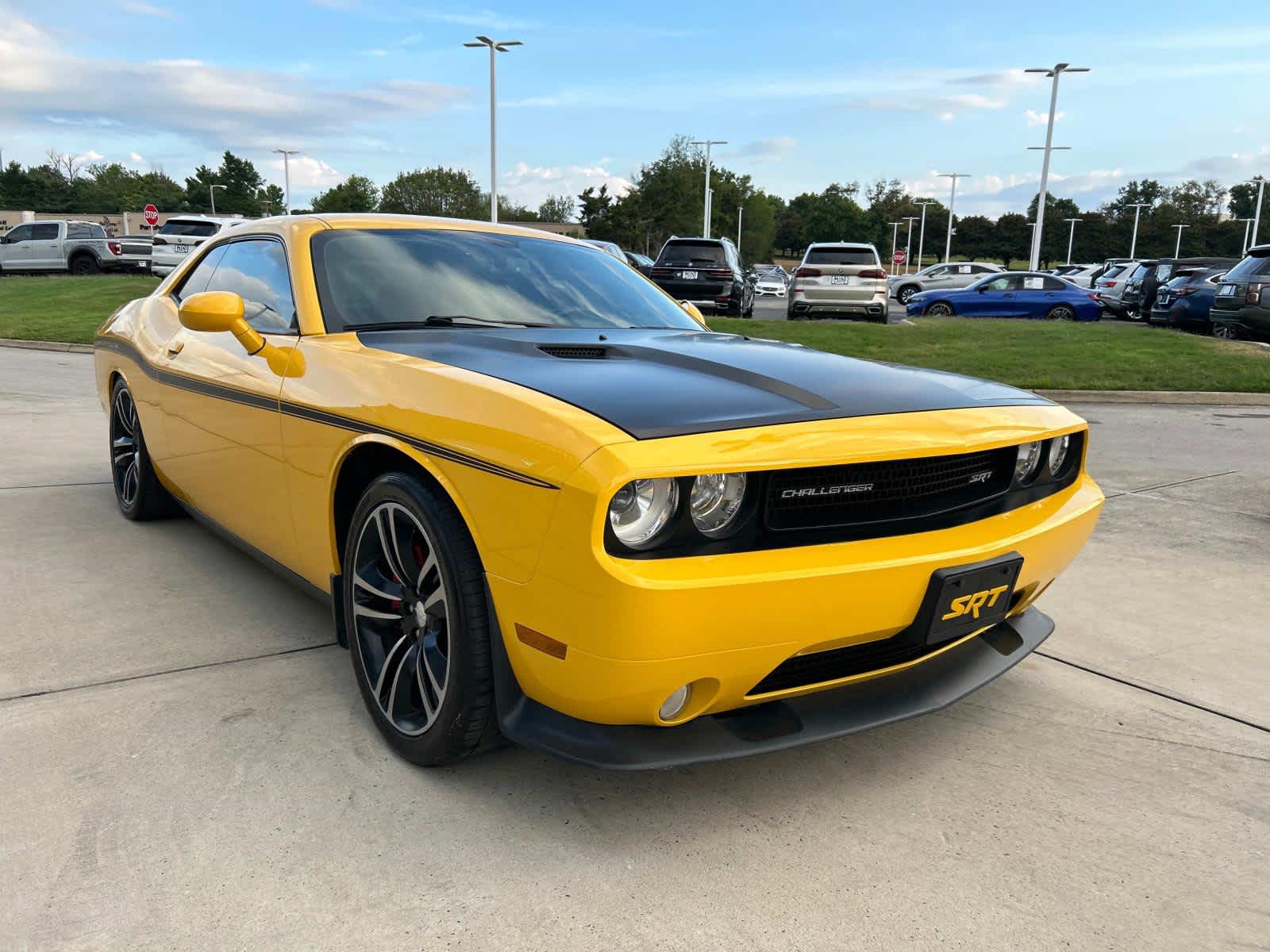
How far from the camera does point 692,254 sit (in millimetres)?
17422

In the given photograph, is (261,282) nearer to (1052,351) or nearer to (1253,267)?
(1052,351)

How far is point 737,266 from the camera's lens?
17.8 metres

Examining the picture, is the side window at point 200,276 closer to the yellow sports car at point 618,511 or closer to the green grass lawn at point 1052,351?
the yellow sports car at point 618,511

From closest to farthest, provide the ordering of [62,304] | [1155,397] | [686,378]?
1. [686,378]
2. [1155,397]
3. [62,304]

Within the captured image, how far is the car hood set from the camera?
2068mm

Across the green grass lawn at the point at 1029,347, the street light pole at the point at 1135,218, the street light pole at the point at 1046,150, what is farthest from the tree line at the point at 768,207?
the green grass lawn at the point at 1029,347

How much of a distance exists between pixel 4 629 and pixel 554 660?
8.07 feet

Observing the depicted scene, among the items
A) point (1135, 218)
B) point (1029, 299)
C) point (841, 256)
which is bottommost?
point (1029, 299)

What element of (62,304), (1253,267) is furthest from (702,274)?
(62,304)

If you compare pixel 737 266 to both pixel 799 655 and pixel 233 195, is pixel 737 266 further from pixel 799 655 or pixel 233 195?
pixel 233 195

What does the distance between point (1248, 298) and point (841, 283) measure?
612 cm

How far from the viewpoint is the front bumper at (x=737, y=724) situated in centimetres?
203

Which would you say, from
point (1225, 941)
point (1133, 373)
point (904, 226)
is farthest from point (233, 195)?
point (1225, 941)

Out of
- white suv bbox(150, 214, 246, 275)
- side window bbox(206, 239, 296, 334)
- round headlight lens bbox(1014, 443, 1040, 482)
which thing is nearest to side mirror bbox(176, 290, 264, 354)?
side window bbox(206, 239, 296, 334)
